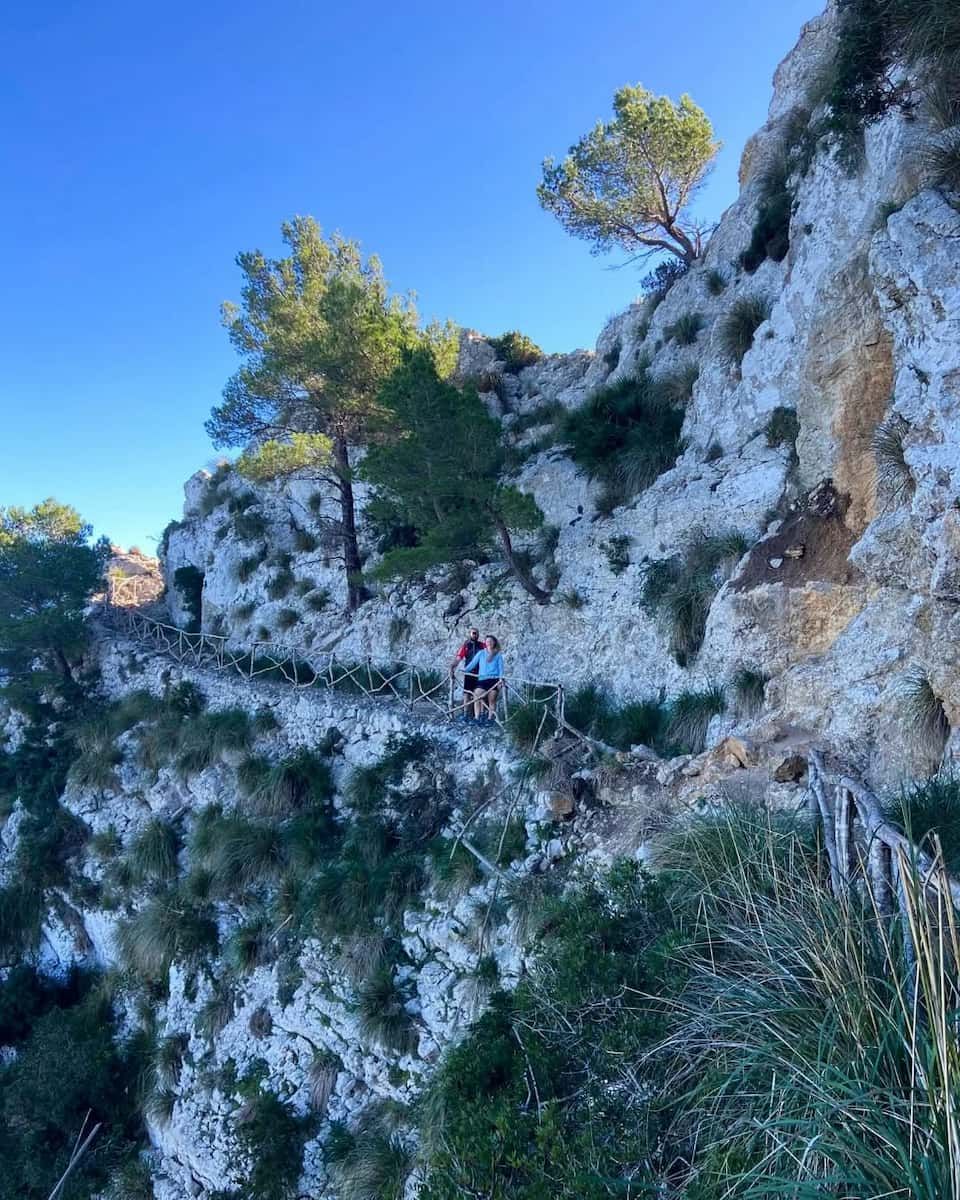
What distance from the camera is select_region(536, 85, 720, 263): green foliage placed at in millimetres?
16000

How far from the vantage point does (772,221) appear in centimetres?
1195

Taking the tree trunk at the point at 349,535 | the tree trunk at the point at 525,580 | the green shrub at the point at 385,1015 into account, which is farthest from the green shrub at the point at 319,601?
the green shrub at the point at 385,1015

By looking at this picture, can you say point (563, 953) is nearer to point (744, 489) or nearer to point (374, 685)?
point (744, 489)

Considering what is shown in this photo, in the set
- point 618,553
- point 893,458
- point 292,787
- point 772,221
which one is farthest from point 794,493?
point 292,787

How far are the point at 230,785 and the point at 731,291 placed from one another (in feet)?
48.8

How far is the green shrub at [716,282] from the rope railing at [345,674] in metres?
9.98

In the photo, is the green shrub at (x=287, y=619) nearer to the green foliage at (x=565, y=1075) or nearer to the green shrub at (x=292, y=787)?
the green shrub at (x=292, y=787)

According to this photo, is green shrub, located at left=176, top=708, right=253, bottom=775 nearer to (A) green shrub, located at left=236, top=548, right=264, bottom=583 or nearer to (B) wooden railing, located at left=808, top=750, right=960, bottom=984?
(A) green shrub, located at left=236, top=548, right=264, bottom=583

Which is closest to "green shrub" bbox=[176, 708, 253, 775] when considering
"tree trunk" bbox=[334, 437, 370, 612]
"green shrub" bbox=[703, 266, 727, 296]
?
"tree trunk" bbox=[334, 437, 370, 612]

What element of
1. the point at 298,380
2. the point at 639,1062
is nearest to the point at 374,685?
the point at 298,380

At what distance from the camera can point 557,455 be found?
13930 mm

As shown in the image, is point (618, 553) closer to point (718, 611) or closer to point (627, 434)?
point (627, 434)

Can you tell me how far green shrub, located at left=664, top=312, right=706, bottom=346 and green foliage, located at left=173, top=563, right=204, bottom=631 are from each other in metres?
17.7

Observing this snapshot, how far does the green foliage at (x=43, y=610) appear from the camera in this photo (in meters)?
18.5
